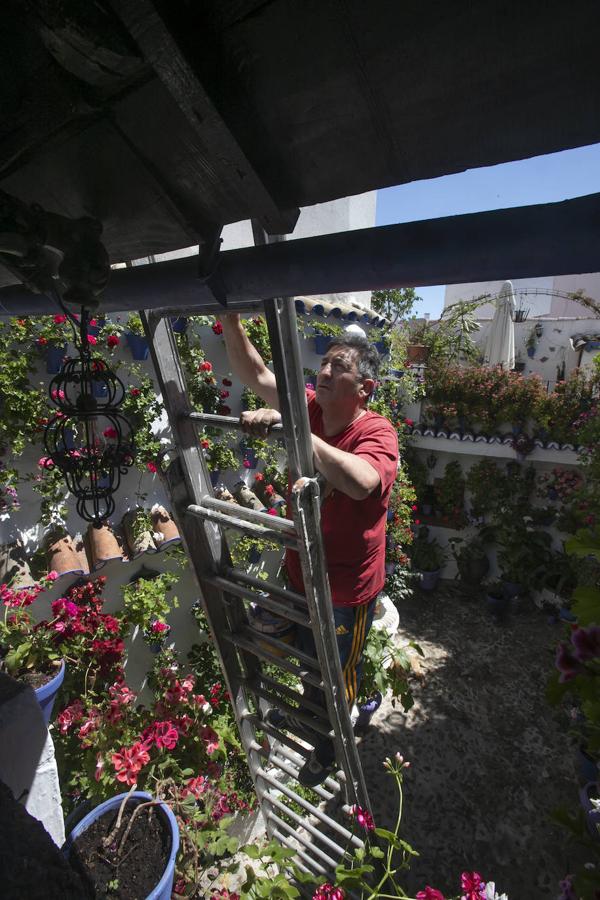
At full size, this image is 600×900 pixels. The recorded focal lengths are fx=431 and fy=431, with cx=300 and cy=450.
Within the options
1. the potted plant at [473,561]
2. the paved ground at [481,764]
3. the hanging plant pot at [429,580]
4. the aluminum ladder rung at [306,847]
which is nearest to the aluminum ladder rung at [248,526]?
the aluminum ladder rung at [306,847]

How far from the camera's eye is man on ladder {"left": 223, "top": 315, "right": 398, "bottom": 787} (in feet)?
6.53

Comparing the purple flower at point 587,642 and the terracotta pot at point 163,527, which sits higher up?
the purple flower at point 587,642

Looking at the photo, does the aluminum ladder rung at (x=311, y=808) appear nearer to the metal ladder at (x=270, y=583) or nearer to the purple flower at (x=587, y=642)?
the metal ladder at (x=270, y=583)

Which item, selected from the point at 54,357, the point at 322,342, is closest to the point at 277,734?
the point at 54,357

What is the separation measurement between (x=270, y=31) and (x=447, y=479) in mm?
7536

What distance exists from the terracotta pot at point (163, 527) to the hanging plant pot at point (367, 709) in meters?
2.35

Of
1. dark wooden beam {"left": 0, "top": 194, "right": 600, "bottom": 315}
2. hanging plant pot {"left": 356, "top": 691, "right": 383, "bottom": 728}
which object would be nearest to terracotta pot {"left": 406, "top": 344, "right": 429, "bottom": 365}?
hanging plant pot {"left": 356, "top": 691, "right": 383, "bottom": 728}

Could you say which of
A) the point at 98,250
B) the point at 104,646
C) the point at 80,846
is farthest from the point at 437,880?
the point at 98,250

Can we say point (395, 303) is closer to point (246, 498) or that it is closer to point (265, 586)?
point (246, 498)

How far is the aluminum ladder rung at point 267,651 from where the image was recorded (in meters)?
1.86

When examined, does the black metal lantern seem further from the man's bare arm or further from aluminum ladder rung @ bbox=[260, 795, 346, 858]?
aluminum ladder rung @ bbox=[260, 795, 346, 858]

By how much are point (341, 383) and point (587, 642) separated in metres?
1.39

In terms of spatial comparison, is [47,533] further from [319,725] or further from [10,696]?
[319,725]

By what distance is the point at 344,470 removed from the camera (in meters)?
1.62
